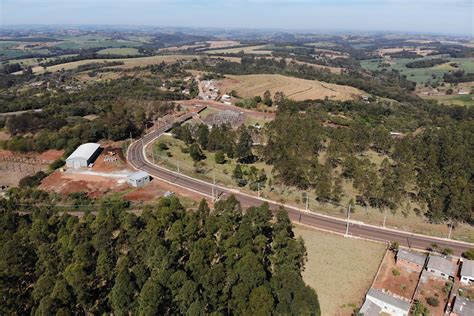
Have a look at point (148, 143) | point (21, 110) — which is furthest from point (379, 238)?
point (21, 110)

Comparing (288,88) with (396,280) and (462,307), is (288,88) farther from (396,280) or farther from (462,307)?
(462,307)

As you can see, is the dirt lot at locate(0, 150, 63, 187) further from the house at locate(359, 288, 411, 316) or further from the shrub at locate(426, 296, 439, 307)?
the shrub at locate(426, 296, 439, 307)

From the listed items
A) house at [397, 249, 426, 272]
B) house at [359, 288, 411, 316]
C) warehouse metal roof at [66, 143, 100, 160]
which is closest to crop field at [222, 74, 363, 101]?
warehouse metal roof at [66, 143, 100, 160]

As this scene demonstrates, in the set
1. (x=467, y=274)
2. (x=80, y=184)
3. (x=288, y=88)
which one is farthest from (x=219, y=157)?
(x=288, y=88)

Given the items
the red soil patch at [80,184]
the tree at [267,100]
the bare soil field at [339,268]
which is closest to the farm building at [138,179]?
the red soil patch at [80,184]

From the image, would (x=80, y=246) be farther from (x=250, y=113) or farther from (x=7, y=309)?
(x=250, y=113)

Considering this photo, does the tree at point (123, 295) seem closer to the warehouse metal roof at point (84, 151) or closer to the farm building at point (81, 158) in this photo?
the farm building at point (81, 158)
